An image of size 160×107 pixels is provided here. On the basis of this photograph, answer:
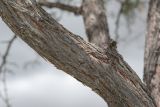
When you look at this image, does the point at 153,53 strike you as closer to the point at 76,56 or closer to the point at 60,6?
the point at 76,56

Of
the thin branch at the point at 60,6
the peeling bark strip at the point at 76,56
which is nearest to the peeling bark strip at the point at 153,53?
the peeling bark strip at the point at 76,56

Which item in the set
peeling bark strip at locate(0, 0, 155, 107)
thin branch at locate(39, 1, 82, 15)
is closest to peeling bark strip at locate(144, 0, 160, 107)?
peeling bark strip at locate(0, 0, 155, 107)

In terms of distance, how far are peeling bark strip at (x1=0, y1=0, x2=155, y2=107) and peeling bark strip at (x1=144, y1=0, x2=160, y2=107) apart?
0.85 feet

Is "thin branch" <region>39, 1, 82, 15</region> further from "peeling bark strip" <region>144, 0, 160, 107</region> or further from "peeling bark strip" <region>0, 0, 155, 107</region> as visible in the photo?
"peeling bark strip" <region>0, 0, 155, 107</region>

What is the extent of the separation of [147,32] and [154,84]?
41 centimetres

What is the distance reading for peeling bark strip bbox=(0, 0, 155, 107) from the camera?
1.85 meters

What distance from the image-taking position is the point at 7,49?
3693 mm

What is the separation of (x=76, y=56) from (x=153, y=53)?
0.74 m

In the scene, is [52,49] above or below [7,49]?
below

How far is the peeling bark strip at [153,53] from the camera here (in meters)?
2.46

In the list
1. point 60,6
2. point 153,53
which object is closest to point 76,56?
point 153,53

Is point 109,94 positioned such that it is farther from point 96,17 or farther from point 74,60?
point 96,17

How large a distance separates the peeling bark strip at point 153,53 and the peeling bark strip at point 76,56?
259 mm

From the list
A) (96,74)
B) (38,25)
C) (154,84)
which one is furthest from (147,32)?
(38,25)
